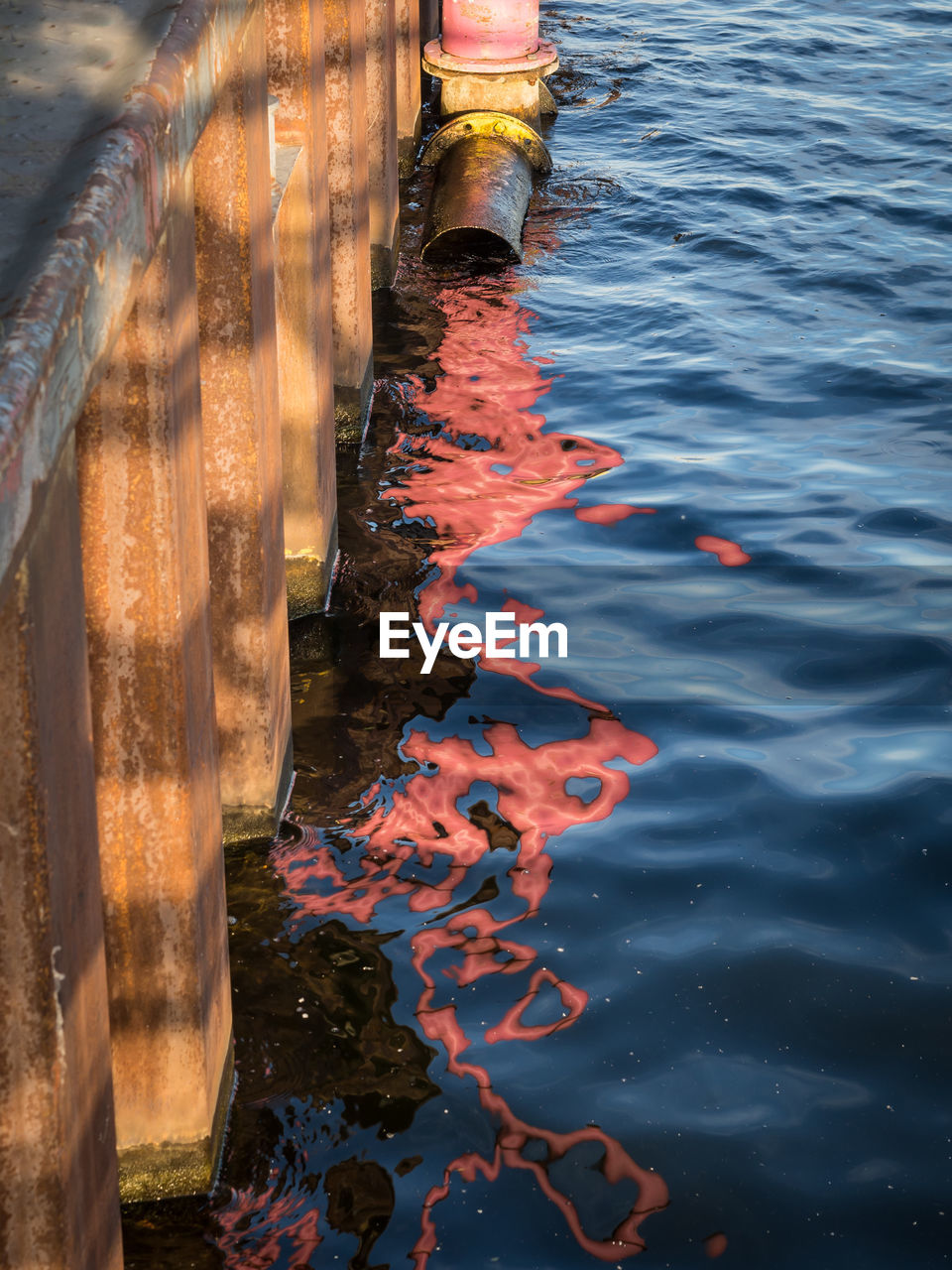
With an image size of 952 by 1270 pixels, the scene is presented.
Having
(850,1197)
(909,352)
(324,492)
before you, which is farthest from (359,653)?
(909,352)

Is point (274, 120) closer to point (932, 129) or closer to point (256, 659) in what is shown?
point (256, 659)

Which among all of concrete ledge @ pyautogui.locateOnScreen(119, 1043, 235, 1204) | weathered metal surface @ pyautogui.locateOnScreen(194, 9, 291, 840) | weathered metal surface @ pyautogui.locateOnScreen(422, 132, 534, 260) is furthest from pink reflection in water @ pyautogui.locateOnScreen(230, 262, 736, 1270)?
weathered metal surface @ pyautogui.locateOnScreen(422, 132, 534, 260)

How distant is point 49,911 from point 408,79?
1252 cm

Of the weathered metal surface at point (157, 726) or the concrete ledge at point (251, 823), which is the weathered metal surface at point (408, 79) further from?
the weathered metal surface at point (157, 726)

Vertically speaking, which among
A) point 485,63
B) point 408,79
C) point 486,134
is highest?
point 485,63

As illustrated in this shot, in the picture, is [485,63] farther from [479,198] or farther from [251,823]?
[251,823]

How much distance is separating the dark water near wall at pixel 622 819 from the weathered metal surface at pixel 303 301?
0.42 m

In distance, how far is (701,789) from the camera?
6.08 metres

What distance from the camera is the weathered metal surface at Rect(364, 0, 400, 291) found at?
9773 mm

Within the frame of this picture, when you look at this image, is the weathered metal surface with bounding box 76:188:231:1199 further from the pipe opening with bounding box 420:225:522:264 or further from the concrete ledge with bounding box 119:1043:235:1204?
the pipe opening with bounding box 420:225:522:264

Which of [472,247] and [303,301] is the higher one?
[303,301]

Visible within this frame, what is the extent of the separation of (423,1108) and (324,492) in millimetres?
3260

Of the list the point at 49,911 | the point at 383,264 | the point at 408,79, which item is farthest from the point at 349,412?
the point at 49,911

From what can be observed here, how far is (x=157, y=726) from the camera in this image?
3.46 meters
